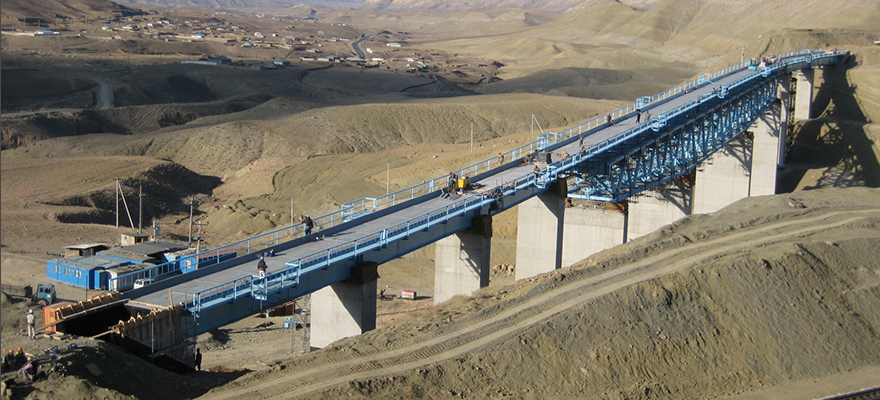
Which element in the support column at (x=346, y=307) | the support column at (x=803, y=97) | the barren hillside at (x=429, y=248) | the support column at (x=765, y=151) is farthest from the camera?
the support column at (x=803, y=97)

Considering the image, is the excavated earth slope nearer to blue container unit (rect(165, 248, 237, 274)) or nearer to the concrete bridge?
the concrete bridge

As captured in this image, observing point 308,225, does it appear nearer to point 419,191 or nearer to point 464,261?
point 464,261

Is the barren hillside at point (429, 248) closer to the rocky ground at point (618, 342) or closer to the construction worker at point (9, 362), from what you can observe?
the rocky ground at point (618, 342)

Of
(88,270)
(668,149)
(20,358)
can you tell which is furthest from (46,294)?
(668,149)

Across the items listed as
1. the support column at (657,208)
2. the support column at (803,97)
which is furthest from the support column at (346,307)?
the support column at (803,97)

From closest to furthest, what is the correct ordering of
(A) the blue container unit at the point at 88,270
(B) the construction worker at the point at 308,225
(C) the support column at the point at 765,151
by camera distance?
(B) the construction worker at the point at 308,225 < (A) the blue container unit at the point at 88,270 < (C) the support column at the point at 765,151

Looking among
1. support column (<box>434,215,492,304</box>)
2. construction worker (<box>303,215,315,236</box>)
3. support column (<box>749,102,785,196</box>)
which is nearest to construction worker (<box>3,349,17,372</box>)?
construction worker (<box>303,215,315,236</box>)

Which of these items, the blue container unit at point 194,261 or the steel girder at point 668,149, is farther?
the steel girder at point 668,149

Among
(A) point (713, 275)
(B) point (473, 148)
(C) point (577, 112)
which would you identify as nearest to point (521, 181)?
(A) point (713, 275)
